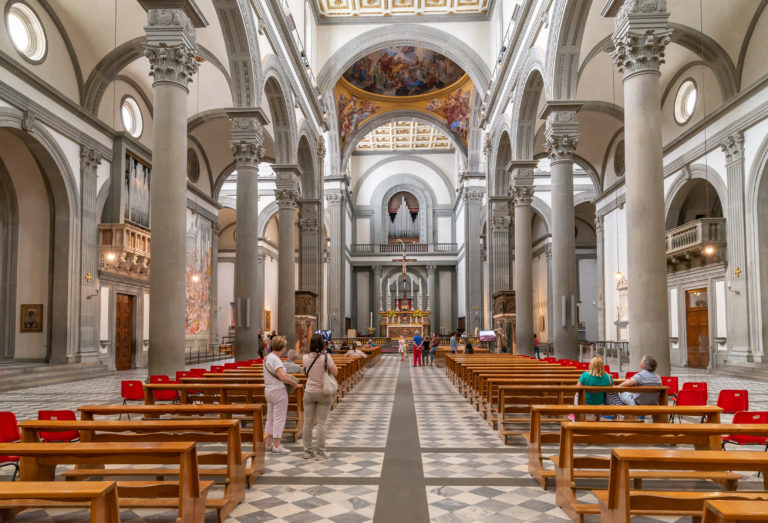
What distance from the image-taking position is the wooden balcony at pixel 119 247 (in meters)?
18.4

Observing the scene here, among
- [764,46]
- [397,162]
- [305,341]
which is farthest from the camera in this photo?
[397,162]

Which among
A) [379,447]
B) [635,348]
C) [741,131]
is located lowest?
[379,447]

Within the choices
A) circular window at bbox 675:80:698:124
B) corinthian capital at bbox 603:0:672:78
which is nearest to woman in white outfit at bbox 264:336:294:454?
corinthian capital at bbox 603:0:672:78

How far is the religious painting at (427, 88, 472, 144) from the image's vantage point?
34.9 meters

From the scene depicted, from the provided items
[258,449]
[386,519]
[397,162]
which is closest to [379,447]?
[258,449]

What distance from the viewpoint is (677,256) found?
19.8 m

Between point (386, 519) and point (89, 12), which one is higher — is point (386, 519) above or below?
below

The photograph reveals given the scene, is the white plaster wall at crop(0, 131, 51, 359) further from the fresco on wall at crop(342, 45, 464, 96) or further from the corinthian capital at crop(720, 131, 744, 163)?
the fresco on wall at crop(342, 45, 464, 96)

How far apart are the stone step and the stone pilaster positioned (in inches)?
16.6

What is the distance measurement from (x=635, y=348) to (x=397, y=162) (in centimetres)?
3938

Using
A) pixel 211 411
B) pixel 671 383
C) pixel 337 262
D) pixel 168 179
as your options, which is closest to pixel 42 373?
pixel 168 179

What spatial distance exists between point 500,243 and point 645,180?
1674 centimetres

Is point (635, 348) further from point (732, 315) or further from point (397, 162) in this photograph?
point (397, 162)

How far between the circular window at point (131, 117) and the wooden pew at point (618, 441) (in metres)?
19.0
